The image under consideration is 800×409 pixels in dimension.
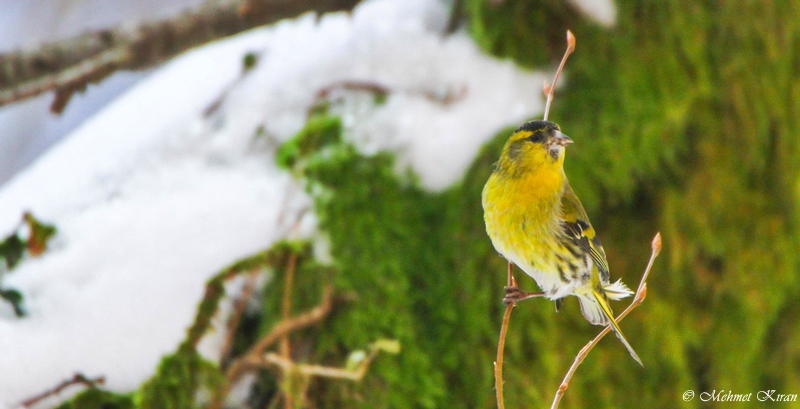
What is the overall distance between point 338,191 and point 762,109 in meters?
1.72

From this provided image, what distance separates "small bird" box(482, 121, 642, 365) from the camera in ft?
3.10

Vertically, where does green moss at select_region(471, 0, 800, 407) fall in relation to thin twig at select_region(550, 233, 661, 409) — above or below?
below

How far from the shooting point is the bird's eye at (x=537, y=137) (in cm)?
90

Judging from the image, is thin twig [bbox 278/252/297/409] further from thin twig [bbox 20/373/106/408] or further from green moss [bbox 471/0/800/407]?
green moss [bbox 471/0/800/407]

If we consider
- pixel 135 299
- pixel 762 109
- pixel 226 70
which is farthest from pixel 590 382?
pixel 226 70

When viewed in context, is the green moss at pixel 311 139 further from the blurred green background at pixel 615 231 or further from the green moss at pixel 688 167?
the green moss at pixel 688 167

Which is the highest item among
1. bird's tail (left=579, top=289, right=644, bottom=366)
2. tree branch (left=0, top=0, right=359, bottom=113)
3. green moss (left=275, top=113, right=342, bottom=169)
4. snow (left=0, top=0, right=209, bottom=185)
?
tree branch (left=0, top=0, right=359, bottom=113)

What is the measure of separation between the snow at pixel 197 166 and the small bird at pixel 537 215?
1167mm

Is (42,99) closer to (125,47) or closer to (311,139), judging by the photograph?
(311,139)

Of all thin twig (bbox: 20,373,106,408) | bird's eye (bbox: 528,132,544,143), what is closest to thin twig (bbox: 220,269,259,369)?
thin twig (bbox: 20,373,106,408)

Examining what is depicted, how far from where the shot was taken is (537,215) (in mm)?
976

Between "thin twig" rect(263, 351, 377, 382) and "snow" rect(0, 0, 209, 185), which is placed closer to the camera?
"thin twig" rect(263, 351, 377, 382)

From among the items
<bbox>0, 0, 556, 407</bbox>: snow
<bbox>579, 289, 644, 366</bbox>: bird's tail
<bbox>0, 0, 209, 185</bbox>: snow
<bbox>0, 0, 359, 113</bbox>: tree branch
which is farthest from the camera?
<bbox>0, 0, 209, 185</bbox>: snow

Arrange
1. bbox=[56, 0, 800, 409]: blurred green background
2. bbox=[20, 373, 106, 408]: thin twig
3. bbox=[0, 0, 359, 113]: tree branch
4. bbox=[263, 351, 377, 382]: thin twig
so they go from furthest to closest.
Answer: bbox=[56, 0, 800, 409]: blurred green background → bbox=[263, 351, 377, 382]: thin twig → bbox=[20, 373, 106, 408]: thin twig → bbox=[0, 0, 359, 113]: tree branch
